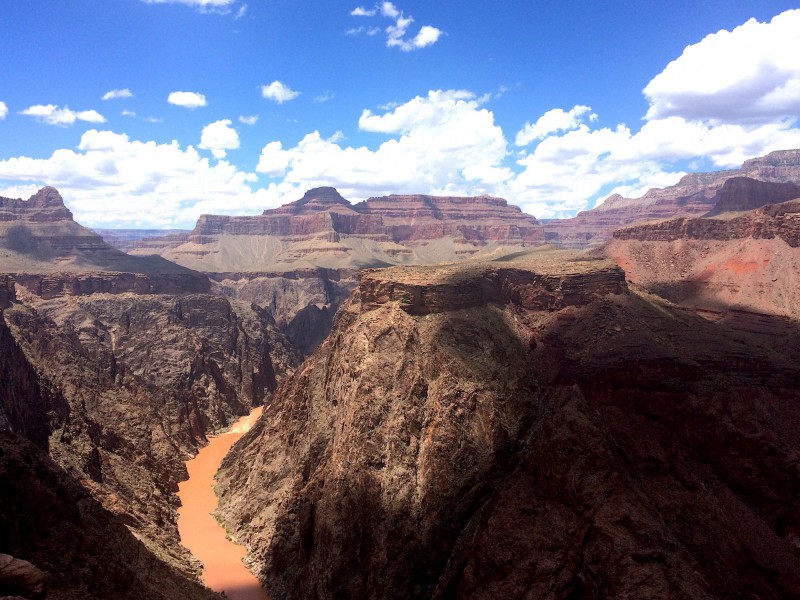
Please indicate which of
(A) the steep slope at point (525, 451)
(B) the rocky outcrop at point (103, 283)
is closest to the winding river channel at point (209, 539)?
(A) the steep slope at point (525, 451)

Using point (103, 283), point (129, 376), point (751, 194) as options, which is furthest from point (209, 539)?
point (751, 194)

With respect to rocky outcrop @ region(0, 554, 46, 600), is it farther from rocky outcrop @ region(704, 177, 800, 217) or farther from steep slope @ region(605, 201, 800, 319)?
rocky outcrop @ region(704, 177, 800, 217)

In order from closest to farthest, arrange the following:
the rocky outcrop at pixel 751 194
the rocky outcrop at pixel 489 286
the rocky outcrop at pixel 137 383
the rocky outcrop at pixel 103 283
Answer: the rocky outcrop at pixel 137 383 < the rocky outcrop at pixel 489 286 < the rocky outcrop at pixel 103 283 < the rocky outcrop at pixel 751 194

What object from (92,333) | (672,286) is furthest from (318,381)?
(672,286)

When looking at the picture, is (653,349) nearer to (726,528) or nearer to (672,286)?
(726,528)

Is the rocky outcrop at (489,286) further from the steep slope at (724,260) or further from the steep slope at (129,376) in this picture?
the steep slope at (129,376)

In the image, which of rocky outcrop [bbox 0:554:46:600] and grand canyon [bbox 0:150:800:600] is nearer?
rocky outcrop [bbox 0:554:46:600]

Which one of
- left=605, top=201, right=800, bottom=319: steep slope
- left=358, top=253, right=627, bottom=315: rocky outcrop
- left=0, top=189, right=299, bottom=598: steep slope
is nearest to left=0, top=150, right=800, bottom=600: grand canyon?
left=358, top=253, right=627, bottom=315: rocky outcrop
